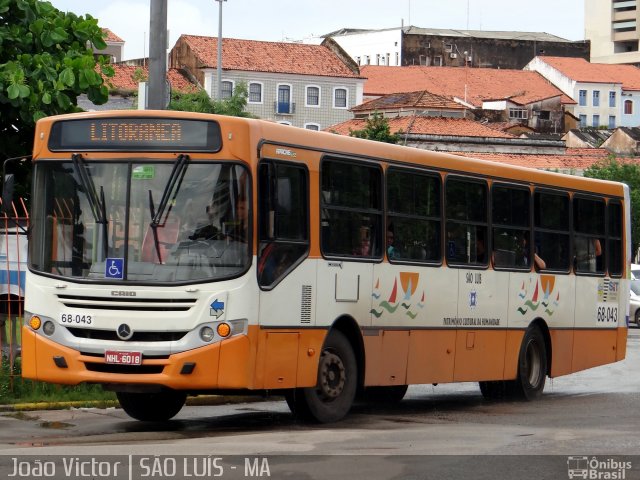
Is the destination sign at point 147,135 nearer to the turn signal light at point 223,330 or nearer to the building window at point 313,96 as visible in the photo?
the turn signal light at point 223,330

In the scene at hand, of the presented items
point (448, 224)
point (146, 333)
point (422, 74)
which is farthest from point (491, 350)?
point (422, 74)

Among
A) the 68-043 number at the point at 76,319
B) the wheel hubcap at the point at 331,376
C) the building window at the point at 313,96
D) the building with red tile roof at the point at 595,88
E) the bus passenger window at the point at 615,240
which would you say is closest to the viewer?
the 68-043 number at the point at 76,319

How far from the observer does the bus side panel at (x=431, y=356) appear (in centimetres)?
1602

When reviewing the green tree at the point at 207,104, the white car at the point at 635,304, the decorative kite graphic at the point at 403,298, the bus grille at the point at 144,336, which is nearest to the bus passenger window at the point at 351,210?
the decorative kite graphic at the point at 403,298

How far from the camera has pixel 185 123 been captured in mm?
13453

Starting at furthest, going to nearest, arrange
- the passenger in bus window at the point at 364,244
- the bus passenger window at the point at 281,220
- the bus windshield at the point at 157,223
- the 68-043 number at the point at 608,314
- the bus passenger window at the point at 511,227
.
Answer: the 68-043 number at the point at 608,314
the bus passenger window at the point at 511,227
the passenger in bus window at the point at 364,244
the bus passenger window at the point at 281,220
the bus windshield at the point at 157,223

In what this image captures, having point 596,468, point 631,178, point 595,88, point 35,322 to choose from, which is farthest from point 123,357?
point 595,88

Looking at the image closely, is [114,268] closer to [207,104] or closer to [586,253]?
[586,253]

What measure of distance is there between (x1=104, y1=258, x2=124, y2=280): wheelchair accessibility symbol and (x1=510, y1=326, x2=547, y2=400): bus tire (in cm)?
680

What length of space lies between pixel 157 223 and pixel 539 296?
23.4ft

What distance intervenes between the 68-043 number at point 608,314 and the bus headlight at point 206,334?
8.77 m

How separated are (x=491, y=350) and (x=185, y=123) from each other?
5.88 m

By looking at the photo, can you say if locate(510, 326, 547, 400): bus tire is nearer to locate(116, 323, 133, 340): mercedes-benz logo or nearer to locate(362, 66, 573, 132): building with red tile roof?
locate(116, 323, 133, 340): mercedes-benz logo

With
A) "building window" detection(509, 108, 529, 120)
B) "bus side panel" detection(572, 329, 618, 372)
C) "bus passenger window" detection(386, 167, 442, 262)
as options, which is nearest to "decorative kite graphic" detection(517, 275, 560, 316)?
"bus side panel" detection(572, 329, 618, 372)
